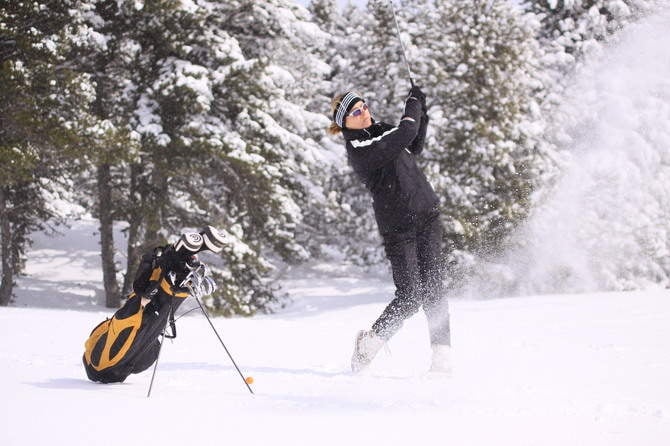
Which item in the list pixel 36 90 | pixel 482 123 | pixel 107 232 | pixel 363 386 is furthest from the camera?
pixel 482 123

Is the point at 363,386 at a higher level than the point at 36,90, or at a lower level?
lower

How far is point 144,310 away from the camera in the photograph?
4270 millimetres

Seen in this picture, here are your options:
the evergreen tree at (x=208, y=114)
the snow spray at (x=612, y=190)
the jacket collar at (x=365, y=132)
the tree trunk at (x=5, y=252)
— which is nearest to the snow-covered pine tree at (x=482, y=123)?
the snow spray at (x=612, y=190)

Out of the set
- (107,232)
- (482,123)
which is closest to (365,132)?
(107,232)

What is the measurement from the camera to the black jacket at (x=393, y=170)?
4.68 m

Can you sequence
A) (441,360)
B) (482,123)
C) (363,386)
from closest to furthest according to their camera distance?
(363,386) → (441,360) → (482,123)

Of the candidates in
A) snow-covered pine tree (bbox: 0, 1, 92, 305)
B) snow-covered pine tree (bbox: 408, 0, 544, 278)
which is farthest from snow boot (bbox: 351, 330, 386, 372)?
snow-covered pine tree (bbox: 408, 0, 544, 278)

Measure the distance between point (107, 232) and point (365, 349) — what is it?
38.9ft

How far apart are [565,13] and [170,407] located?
59.4 ft

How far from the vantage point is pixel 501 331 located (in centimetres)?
700

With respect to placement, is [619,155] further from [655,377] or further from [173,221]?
[655,377]

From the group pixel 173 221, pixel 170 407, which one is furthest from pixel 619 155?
pixel 170 407

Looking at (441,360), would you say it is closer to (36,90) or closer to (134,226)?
(36,90)

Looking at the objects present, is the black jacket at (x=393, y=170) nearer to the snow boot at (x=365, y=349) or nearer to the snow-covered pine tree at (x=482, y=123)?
the snow boot at (x=365, y=349)
